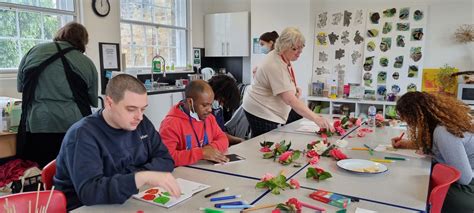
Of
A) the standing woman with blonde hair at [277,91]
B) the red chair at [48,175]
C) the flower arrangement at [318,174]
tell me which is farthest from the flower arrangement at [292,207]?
the standing woman with blonde hair at [277,91]

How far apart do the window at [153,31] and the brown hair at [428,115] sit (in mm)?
4226

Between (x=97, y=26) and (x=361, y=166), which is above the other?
(x=97, y=26)

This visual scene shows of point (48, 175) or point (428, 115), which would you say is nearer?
point (48, 175)

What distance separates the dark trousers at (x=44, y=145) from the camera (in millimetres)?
2760

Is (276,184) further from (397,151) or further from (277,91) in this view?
(277,91)

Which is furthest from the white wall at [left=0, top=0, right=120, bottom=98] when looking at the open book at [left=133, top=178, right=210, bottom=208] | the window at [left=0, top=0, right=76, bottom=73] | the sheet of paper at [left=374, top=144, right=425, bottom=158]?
the sheet of paper at [left=374, top=144, right=425, bottom=158]

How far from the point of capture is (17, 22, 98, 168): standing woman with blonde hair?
264 cm

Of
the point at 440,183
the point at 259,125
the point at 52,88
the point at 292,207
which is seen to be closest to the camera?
the point at 292,207

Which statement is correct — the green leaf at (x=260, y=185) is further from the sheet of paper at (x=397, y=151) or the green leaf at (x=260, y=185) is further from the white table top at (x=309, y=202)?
the sheet of paper at (x=397, y=151)

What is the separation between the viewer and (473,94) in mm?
4297

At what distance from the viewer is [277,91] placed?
9.11 ft

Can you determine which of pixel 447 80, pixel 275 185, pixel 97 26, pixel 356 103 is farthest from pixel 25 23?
pixel 447 80

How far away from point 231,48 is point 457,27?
3214 millimetres

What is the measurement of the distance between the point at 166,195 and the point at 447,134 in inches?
58.1
